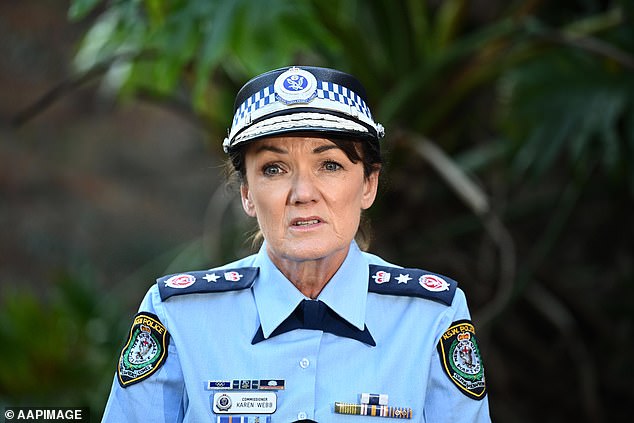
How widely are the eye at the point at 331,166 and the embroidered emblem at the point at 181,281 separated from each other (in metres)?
0.29

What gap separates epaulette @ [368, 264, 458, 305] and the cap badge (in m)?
0.33

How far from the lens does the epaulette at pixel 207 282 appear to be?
1.49 metres

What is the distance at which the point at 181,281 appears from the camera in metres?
1.51

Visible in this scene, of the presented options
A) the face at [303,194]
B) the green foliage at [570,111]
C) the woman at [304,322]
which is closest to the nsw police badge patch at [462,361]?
the woman at [304,322]

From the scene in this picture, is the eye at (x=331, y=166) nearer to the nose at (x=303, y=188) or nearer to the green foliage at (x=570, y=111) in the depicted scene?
the nose at (x=303, y=188)

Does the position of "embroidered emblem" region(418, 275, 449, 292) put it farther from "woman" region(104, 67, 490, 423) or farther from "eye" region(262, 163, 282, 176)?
"eye" region(262, 163, 282, 176)

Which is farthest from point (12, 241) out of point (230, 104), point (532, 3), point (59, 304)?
point (532, 3)

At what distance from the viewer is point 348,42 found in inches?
118

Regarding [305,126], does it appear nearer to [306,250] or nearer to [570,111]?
[306,250]

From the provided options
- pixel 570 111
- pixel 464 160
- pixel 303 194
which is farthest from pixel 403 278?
pixel 464 160

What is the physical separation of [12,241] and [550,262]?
3629 millimetres

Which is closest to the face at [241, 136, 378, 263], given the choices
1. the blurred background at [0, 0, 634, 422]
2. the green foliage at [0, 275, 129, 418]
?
the blurred background at [0, 0, 634, 422]

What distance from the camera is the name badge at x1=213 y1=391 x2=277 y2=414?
54.9 inches

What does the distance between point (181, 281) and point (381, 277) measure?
32cm
